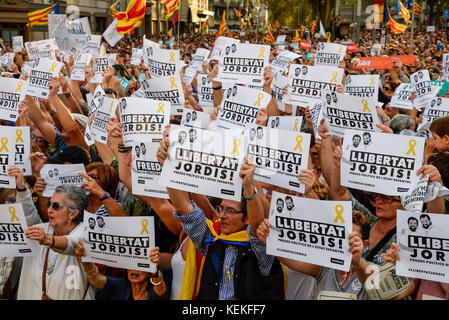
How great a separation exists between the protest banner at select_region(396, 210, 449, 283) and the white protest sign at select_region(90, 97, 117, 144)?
3.59m

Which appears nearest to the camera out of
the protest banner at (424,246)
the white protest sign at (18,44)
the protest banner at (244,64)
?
the protest banner at (424,246)

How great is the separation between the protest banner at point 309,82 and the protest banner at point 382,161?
2.91 meters

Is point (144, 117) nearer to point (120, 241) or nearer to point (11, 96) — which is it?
point (120, 241)

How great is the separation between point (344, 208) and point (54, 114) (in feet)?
16.0

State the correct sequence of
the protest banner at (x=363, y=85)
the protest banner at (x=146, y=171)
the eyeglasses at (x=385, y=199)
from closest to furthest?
the eyeglasses at (x=385, y=199)
the protest banner at (x=146, y=171)
the protest banner at (x=363, y=85)

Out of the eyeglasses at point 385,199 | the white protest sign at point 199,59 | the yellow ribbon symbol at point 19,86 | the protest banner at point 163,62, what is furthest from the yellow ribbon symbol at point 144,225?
the white protest sign at point 199,59

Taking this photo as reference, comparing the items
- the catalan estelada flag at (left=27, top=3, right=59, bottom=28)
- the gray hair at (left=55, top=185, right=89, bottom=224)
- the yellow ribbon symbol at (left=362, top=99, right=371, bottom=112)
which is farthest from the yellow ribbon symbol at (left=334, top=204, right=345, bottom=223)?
the catalan estelada flag at (left=27, top=3, right=59, bottom=28)

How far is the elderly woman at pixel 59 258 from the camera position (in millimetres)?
4066

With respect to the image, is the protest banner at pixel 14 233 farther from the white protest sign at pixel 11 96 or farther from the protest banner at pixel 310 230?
the white protest sign at pixel 11 96

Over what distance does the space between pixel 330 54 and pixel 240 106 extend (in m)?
4.85

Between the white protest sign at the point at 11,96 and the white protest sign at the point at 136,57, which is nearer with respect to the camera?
the white protest sign at the point at 11,96

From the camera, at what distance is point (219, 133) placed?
4.07 metres
